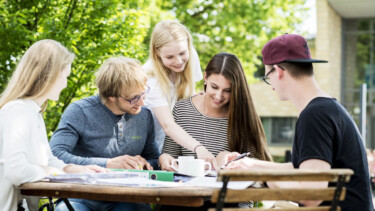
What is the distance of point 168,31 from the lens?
3.75 meters

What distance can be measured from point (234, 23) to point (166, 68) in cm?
1210

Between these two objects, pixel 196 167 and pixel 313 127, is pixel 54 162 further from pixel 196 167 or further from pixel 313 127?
pixel 313 127

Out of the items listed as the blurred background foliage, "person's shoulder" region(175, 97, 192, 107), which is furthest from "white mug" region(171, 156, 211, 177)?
the blurred background foliage

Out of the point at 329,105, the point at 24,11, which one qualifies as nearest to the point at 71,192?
the point at 329,105

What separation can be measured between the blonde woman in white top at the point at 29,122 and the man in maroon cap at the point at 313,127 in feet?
3.25

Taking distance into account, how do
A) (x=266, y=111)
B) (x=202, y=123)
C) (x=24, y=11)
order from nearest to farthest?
(x=202, y=123) < (x=24, y=11) < (x=266, y=111)

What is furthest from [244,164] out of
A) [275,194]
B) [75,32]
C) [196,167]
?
[75,32]

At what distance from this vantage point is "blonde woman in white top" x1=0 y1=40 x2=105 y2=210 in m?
2.43

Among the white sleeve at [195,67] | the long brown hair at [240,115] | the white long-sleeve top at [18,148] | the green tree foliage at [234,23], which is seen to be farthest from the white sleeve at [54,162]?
the green tree foliage at [234,23]

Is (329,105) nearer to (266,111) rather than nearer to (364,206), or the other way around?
(364,206)

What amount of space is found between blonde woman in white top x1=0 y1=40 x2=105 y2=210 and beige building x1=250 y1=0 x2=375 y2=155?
1627cm

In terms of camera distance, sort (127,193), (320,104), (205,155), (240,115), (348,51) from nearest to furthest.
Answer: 1. (127,193)
2. (320,104)
3. (205,155)
4. (240,115)
5. (348,51)

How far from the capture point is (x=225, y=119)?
365 cm

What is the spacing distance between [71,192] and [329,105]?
1.27 meters
